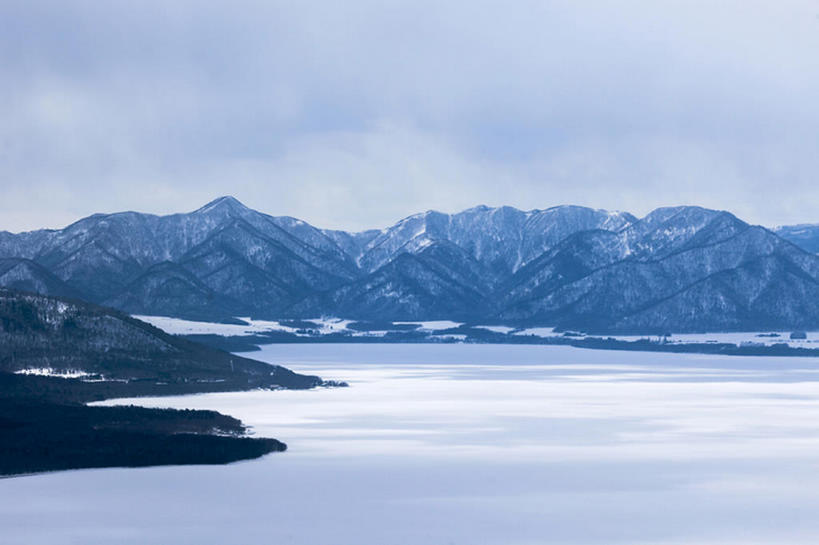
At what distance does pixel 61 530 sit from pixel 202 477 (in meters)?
27.6

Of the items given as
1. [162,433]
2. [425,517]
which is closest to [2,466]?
[162,433]

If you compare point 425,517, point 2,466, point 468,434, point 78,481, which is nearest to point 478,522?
point 425,517

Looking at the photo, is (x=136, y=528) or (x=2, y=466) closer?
(x=136, y=528)

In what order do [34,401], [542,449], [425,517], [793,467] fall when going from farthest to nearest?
1. [34,401]
2. [542,449]
3. [793,467]
4. [425,517]

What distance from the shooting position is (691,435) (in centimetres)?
15588

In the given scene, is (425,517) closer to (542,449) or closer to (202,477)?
(202,477)

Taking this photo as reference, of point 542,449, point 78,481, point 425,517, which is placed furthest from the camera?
point 542,449

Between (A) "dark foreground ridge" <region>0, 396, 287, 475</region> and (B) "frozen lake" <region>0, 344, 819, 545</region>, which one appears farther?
(A) "dark foreground ridge" <region>0, 396, 287, 475</region>

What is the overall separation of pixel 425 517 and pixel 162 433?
5710 cm

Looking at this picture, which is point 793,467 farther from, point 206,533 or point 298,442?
point 206,533

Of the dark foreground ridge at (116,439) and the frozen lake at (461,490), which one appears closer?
the frozen lake at (461,490)

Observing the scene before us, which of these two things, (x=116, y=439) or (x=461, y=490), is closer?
(x=461, y=490)

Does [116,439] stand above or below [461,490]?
above

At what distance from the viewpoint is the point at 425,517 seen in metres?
102
